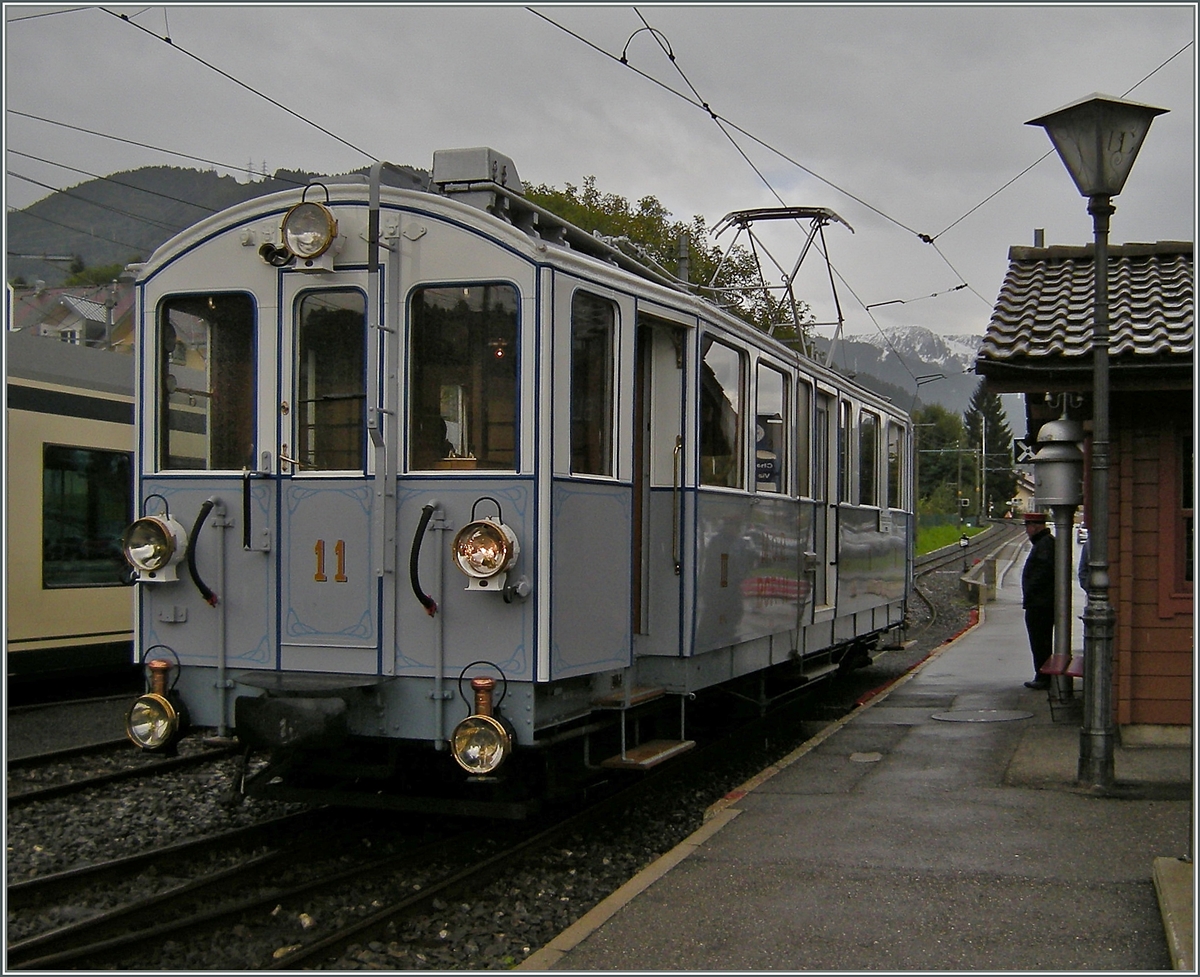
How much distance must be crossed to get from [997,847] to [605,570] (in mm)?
2591

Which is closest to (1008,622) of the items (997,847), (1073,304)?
(1073,304)

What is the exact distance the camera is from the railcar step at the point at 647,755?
276 inches

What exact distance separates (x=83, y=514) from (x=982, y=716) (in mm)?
9079

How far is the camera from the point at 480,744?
19.9 feet

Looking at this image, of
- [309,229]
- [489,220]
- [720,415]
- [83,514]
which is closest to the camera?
[489,220]

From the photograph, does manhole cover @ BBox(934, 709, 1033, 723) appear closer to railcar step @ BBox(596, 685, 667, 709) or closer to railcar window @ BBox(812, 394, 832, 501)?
railcar window @ BBox(812, 394, 832, 501)

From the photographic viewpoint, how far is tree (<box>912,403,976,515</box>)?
92.2m

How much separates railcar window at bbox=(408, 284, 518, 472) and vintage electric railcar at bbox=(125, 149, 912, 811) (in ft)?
0.04

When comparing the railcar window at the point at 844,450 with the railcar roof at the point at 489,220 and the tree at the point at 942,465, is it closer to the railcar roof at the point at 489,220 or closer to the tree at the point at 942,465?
the railcar roof at the point at 489,220

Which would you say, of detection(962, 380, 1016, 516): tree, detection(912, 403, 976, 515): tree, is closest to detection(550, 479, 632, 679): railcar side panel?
detection(912, 403, 976, 515): tree

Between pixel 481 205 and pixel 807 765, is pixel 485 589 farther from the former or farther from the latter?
pixel 807 765

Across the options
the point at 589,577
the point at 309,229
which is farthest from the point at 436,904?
the point at 309,229

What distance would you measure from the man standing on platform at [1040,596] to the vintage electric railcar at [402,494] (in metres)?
6.33

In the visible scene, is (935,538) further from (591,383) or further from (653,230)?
(591,383)
